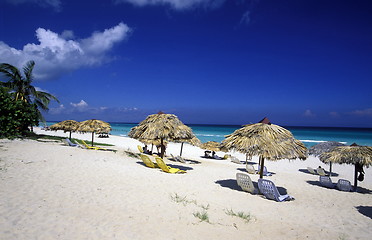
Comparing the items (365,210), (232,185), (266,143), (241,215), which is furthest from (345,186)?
(241,215)

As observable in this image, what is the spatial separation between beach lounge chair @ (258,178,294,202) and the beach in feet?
0.59

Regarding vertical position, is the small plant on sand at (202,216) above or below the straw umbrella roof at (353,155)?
below

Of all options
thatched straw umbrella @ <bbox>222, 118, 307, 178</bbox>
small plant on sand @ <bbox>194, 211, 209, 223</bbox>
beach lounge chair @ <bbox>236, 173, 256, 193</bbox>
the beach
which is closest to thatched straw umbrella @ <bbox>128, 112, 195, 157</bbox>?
the beach

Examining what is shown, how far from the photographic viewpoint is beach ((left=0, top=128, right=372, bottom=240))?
11.9 ft

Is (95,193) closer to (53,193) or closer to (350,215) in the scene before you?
(53,193)

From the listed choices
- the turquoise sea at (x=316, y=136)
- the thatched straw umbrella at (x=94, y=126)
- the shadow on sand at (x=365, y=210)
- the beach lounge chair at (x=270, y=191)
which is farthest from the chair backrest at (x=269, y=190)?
the turquoise sea at (x=316, y=136)

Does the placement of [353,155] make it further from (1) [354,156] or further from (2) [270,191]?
(2) [270,191]

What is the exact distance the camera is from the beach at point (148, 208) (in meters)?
3.63

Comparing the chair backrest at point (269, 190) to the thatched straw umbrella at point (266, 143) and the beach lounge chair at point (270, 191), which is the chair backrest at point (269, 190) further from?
the thatched straw umbrella at point (266, 143)

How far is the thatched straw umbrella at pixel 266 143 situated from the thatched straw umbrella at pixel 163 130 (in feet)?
9.46

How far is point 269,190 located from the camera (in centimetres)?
644

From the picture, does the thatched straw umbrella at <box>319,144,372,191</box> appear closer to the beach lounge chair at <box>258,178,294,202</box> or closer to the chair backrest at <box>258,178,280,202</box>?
the beach lounge chair at <box>258,178,294,202</box>

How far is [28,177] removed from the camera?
19.5ft

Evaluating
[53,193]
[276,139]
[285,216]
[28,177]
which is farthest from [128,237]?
[276,139]
